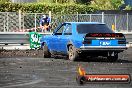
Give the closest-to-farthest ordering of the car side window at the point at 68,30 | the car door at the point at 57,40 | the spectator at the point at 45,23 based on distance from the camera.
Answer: the car side window at the point at 68,30
the car door at the point at 57,40
the spectator at the point at 45,23

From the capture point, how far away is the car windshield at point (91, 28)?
18.3 meters

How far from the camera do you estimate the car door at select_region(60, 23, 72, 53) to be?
61.3 ft

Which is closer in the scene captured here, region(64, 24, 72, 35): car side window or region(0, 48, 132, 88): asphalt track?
region(0, 48, 132, 88): asphalt track

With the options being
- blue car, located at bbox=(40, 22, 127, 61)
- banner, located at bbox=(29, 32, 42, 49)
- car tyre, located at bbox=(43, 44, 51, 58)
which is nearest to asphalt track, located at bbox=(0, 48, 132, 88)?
blue car, located at bbox=(40, 22, 127, 61)

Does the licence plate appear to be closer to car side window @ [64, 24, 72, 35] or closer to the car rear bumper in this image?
the car rear bumper

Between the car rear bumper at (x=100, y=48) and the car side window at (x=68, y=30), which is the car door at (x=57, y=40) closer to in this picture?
the car side window at (x=68, y=30)

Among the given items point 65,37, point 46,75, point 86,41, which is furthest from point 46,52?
point 46,75

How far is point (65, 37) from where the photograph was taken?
61.8ft

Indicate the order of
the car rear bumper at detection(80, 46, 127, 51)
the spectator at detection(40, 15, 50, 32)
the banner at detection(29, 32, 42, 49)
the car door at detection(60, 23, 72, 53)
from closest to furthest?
the car rear bumper at detection(80, 46, 127, 51) → the car door at detection(60, 23, 72, 53) → the banner at detection(29, 32, 42, 49) → the spectator at detection(40, 15, 50, 32)

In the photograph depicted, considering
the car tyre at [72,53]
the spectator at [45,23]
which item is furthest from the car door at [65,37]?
the spectator at [45,23]

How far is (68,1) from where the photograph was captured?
46.8 meters

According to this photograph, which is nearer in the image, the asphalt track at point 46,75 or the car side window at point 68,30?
the asphalt track at point 46,75

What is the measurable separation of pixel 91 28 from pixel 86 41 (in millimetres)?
1231

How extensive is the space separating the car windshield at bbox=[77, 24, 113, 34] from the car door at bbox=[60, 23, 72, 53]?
396 millimetres
